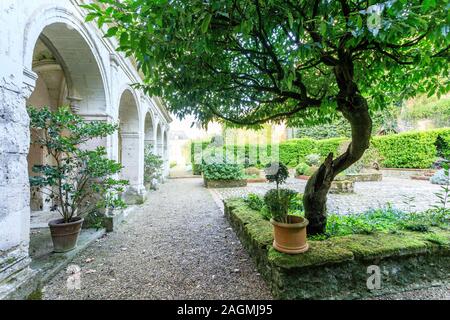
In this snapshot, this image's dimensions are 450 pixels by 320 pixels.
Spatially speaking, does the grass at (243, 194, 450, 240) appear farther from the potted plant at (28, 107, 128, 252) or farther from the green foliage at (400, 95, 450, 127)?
the green foliage at (400, 95, 450, 127)

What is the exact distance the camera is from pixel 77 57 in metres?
3.55

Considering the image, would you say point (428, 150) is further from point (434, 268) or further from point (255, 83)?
point (255, 83)

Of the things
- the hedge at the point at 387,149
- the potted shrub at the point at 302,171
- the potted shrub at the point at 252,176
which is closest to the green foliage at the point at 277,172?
the potted shrub at the point at 252,176

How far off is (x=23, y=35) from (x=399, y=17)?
10.3 feet

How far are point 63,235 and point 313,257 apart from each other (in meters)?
3.18

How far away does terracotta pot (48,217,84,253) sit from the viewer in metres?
2.86

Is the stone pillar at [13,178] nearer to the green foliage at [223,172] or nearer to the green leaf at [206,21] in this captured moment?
the green leaf at [206,21]

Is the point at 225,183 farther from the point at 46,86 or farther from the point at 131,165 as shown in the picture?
the point at 46,86

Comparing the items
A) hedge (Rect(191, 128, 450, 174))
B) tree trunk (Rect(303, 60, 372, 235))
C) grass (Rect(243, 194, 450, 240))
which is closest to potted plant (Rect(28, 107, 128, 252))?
grass (Rect(243, 194, 450, 240))

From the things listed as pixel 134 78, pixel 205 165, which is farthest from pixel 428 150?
pixel 134 78

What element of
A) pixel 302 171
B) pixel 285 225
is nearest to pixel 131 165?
pixel 285 225

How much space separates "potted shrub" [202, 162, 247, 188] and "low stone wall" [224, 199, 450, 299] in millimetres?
6633

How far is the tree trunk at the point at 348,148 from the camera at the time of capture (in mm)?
2211
